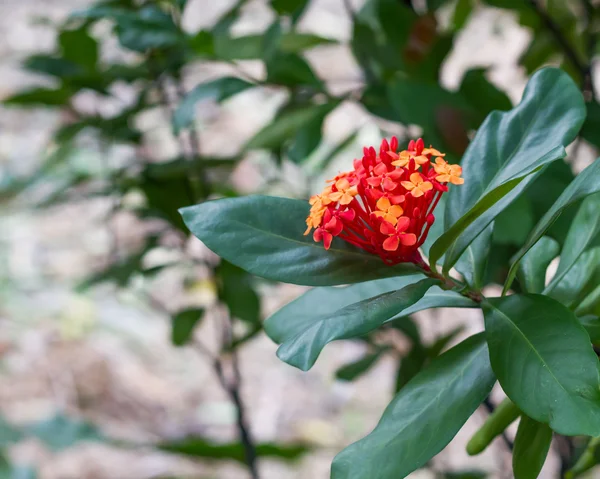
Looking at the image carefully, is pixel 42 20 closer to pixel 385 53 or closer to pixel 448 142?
pixel 385 53

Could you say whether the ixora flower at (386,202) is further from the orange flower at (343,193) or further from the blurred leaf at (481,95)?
the blurred leaf at (481,95)

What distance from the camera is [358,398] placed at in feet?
7.62

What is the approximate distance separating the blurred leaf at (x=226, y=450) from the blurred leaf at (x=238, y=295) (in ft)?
0.70

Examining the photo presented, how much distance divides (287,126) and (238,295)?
13.2 inches

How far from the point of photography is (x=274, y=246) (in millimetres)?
402

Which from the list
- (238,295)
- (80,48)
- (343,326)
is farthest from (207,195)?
(343,326)

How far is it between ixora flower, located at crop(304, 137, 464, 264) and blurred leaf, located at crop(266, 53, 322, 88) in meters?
0.37

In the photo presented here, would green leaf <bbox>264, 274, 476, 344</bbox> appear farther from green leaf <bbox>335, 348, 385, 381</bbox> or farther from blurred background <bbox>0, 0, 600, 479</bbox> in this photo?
green leaf <bbox>335, 348, 385, 381</bbox>

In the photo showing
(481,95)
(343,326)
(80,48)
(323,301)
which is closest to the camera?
(343,326)

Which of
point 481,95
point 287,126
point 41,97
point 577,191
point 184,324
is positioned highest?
point 577,191

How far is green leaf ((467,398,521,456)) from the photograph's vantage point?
0.41 m

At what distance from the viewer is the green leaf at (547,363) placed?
0.32 meters

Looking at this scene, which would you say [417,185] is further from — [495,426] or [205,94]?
[205,94]

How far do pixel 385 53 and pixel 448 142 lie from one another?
0.58ft
